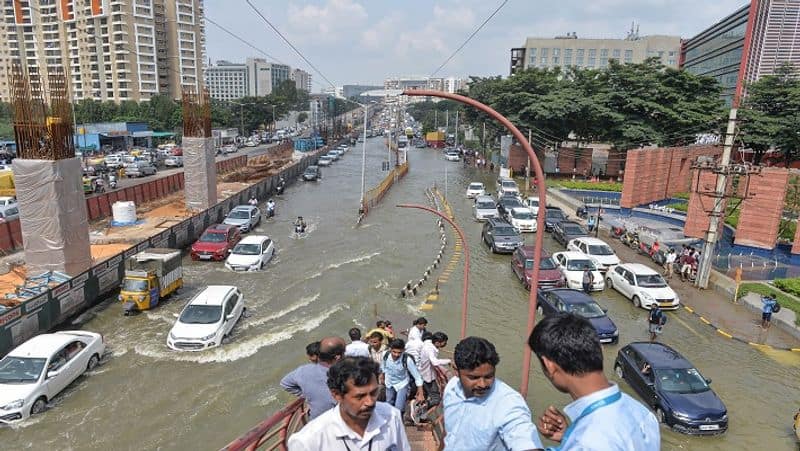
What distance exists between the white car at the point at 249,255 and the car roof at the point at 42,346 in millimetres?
9676

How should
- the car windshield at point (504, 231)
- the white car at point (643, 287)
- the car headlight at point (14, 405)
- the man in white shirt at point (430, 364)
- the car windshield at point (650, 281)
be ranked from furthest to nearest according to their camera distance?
the car windshield at point (504, 231), the car windshield at point (650, 281), the white car at point (643, 287), the car headlight at point (14, 405), the man in white shirt at point (430, 364)

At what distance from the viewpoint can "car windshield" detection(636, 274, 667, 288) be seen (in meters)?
19.8

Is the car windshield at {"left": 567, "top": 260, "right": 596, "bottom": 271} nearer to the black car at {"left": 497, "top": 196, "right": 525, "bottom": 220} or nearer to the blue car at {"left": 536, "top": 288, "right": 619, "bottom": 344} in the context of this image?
the blue car at {"left": 536, "top": 288, "right": 619, "bottom": 344}

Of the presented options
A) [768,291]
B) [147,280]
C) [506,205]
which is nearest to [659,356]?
[768,291]

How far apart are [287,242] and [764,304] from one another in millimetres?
22141

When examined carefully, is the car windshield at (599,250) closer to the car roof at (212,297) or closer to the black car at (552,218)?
the black car at (552,218)

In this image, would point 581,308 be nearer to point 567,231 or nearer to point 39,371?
point 567,231

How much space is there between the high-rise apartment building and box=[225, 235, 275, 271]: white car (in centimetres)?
8314

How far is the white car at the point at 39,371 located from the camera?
39.1 feet

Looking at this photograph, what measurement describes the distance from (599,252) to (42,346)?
21.4 m

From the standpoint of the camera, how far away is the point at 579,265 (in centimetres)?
2183

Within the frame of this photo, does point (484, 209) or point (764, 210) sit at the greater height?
point (764, 210)

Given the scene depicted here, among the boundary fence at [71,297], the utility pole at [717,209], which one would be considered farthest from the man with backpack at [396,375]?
the utility pole at [717,209]

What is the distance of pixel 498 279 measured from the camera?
23.2 m
